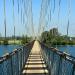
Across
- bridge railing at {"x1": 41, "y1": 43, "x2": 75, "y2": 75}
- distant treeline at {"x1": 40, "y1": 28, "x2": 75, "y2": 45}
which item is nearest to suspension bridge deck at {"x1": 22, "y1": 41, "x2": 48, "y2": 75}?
distant treeline at {"x1": 40, "y1": 28, "x2": 75, "y2": 45}

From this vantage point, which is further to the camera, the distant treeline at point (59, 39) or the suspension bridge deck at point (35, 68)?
the distant treeline at point (59, 39)

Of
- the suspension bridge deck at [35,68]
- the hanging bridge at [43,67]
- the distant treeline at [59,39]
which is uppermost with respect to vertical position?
the distant treeline at [59,39]

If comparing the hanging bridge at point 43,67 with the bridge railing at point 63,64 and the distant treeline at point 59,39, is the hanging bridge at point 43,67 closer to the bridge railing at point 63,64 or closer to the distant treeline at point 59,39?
the bridge railing at point 63,64

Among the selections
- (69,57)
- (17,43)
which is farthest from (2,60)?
(17,43)

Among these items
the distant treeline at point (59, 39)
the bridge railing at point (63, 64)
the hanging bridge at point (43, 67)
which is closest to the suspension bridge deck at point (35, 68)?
the hanging bridge at point (43, 67)

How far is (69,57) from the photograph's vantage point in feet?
19.8

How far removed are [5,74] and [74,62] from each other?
69.6 inches

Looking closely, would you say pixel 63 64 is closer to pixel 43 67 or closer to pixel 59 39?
pixel 43 67

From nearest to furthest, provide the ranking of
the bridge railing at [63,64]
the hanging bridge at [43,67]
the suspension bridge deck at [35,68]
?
the bridge railing at [63,64], the hanging bridge at [43,67], the suspension bridge deck at [35,68]

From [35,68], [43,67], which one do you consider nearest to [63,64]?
[35,68]

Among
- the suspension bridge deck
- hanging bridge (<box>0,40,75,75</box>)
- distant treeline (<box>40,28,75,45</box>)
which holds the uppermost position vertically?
distant treeline (<box>40,28,75,45</box>)

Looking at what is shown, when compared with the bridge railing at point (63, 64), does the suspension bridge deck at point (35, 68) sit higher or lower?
lower

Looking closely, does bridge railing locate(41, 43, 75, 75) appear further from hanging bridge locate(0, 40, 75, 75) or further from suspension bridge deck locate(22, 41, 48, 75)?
suspension bridge deck locate(22, 41, 48, 75)

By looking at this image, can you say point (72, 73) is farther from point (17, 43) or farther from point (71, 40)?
point (17, 43)
